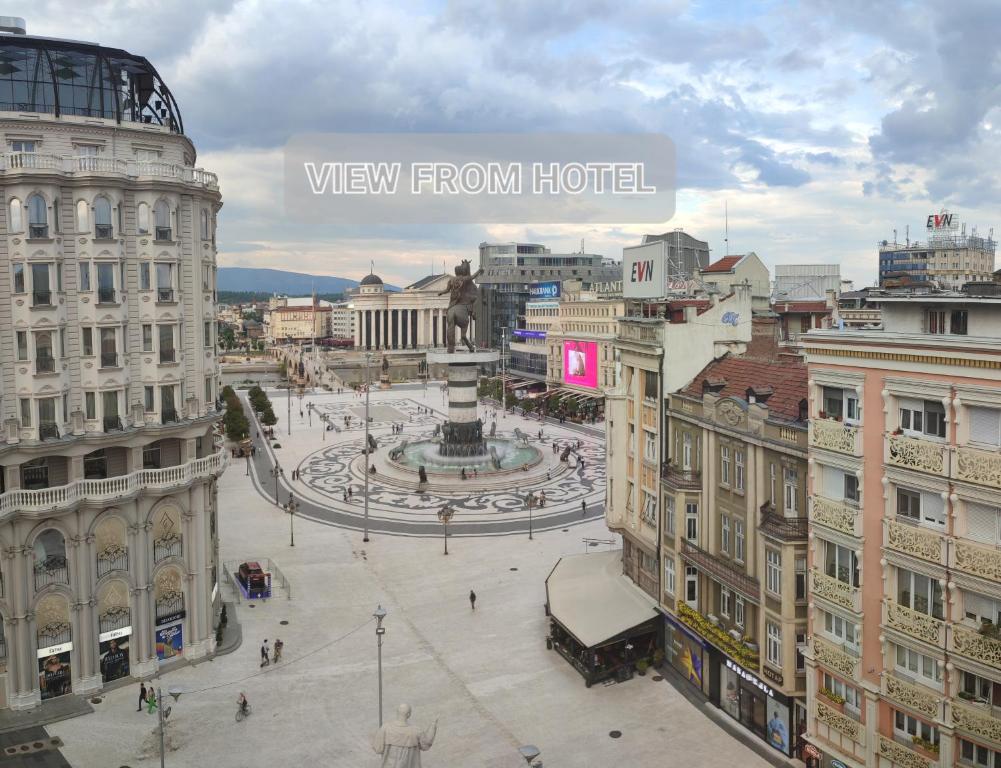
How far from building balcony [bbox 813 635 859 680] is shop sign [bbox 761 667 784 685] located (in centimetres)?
296

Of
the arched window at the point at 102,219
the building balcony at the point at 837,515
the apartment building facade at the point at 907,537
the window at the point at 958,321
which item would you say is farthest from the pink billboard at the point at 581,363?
the window at the point at 958,321

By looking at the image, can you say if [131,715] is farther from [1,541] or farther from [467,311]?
[467,311]

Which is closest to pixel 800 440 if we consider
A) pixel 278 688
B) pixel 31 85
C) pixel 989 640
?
pixel 989 640

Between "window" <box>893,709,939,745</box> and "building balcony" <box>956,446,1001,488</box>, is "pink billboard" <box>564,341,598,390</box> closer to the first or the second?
"window" <box>893,709,939,745</box>

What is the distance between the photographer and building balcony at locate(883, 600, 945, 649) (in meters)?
22.4

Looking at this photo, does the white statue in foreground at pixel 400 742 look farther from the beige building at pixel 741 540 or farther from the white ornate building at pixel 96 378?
the white ornate building at pixel 96 378

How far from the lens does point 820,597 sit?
26203mm

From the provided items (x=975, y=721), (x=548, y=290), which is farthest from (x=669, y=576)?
(x=548, y=290)

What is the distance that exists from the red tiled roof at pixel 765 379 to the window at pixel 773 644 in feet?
24.5

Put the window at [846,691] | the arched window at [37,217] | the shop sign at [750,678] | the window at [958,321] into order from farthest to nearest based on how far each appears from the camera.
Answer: the arched window at [37,217] < the shop sign at [750,678] < the window at [846,691] < the window at [958,321]

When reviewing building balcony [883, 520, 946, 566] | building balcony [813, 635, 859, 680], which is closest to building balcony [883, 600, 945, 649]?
building balcony [883, 520, 946, 566]

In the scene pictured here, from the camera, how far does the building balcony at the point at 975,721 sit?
21.3 meters

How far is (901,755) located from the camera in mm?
23953

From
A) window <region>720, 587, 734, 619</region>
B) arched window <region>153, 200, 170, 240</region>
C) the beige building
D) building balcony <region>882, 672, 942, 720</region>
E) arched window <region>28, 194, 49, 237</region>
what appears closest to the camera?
building balcony <region>882, 672, 942, 720</region>
